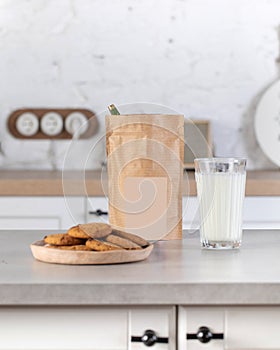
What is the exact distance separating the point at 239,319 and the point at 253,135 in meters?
2.56

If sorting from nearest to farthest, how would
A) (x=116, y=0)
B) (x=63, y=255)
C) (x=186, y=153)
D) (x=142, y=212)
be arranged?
(x=63, y=255) < (x=142, y=212) < (x=186, y=153) < (x=116, y=0)

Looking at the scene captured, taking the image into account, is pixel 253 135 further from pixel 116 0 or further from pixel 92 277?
pixel 92 277

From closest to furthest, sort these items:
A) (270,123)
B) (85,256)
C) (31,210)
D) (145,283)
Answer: (145,283)
(85,256)
(31,210)
(270,123)

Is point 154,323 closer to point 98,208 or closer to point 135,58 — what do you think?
point 98,208

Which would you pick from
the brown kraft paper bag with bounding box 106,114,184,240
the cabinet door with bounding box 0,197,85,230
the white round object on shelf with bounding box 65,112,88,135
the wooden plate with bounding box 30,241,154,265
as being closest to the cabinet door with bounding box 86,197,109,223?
the brown kraft paper bag with bounding box 106,114,184,240

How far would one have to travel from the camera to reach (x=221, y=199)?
61.7 inches

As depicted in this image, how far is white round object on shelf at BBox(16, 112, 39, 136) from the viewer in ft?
12.2

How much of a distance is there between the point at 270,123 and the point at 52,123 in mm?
1048

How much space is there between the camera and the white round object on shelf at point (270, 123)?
3.70 meters

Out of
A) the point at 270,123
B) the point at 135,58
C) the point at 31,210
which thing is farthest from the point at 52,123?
the point at 270,123

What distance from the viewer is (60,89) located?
3.74m

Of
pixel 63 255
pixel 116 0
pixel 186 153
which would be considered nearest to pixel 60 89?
pixel 116 0

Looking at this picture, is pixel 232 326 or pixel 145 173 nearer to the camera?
pixel 232 326

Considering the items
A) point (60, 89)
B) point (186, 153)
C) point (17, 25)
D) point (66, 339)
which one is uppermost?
point (17, 25)
